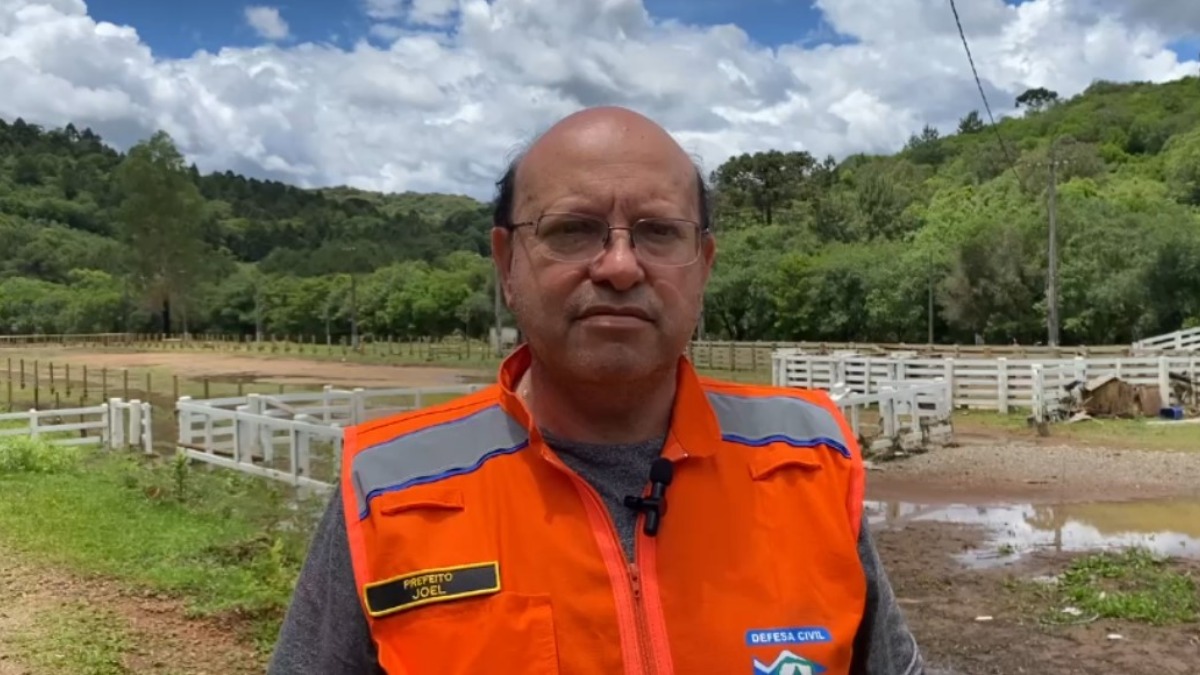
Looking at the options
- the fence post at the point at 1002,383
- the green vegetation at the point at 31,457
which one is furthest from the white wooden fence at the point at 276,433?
the fence post at the point at 1002,383

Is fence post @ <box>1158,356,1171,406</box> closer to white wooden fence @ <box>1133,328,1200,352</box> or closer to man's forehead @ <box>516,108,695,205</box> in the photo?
white wooden fence @ <box>1133,328,1200,352</box>

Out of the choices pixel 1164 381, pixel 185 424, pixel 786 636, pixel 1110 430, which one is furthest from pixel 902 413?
pixel 786 636

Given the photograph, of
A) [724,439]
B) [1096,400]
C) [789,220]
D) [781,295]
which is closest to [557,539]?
[724,439]

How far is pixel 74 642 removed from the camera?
6.49 metres

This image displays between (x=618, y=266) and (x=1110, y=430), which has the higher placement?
(x=618, y=266)

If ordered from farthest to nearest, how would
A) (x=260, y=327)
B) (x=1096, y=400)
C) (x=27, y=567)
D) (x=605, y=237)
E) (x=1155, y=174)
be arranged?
1. (x=260, y=327)
2. (x=1155, y=174)
3. (x=1096, y=400)
4. (x=27, y=567)
5. (x=605, y=237)

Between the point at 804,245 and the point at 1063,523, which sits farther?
the point at 804,245

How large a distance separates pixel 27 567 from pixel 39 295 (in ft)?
344

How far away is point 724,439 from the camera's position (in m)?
1.57

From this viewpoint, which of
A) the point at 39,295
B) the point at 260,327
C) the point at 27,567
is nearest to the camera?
the point at 27,567

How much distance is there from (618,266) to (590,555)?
0.37 metres

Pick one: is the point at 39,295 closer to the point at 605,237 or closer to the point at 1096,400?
the point at 1096,400

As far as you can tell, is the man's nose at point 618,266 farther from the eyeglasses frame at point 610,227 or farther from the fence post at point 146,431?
the fence post at point 146,431

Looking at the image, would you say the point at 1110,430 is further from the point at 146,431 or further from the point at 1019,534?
the point at 146,431
